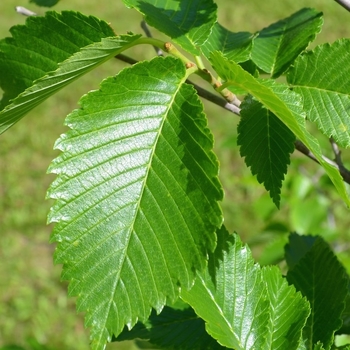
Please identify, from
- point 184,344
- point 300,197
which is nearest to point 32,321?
point 300,197

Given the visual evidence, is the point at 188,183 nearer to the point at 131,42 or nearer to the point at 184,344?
the point at 131,42

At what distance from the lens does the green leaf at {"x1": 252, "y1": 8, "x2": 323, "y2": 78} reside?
1.13m

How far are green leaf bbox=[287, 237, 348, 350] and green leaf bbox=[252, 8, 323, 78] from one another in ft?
1.15

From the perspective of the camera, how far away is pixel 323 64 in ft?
3.48

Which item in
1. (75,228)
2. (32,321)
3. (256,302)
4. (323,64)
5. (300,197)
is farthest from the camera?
(32,321)

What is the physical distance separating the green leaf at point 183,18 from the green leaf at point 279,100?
0.31 feet

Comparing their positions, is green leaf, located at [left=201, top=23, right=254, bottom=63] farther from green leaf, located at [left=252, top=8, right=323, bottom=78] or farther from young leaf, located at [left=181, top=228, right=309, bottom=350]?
young leaf, located at [left=181, top=228, right=309, bottom=350]

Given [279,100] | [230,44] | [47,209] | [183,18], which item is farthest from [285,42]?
[47,209]

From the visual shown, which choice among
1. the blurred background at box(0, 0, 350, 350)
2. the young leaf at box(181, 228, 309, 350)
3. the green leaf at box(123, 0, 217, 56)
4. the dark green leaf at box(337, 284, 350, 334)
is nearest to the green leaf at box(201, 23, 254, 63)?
the green leaf at box(123, 0, 217, 56)

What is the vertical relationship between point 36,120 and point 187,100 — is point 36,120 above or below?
above

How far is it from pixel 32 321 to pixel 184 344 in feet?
9.34

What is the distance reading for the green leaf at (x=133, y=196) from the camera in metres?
0.82

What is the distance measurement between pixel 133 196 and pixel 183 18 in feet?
1.21

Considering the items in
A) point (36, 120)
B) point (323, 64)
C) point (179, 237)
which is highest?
point (36, 120)
